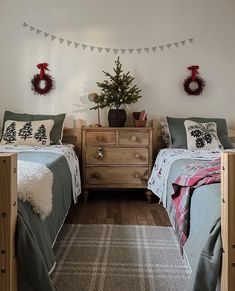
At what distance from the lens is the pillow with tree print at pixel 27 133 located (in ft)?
9.19

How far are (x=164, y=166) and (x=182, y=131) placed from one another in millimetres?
581

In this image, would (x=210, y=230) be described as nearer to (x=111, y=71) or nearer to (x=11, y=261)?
(x=11, y=261)

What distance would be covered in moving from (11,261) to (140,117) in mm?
2334

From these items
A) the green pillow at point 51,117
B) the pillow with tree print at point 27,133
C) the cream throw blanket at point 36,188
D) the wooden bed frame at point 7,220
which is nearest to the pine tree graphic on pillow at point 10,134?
the pillow with tree print at point 27,133

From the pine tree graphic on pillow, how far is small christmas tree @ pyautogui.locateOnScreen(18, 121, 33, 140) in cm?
6

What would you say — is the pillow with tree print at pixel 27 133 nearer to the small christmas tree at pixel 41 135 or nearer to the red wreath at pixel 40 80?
the small christmas tree at pixel 41 135

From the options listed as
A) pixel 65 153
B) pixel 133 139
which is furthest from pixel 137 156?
pixel 65 153

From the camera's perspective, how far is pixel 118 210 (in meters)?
2.77

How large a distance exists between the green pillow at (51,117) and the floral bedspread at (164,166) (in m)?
0.98

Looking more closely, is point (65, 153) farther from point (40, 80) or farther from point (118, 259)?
point (40, 80)

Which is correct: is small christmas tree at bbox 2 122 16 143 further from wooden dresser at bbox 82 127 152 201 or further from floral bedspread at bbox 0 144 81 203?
wooden dresser at bbox 82 127 152 201

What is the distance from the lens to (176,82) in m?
3.31

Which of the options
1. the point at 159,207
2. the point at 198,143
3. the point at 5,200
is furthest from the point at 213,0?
the point at 5,200

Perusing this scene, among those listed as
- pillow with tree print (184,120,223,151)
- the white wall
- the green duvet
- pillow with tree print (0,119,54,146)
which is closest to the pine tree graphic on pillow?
pillow with tree print (0,119,54,146)
